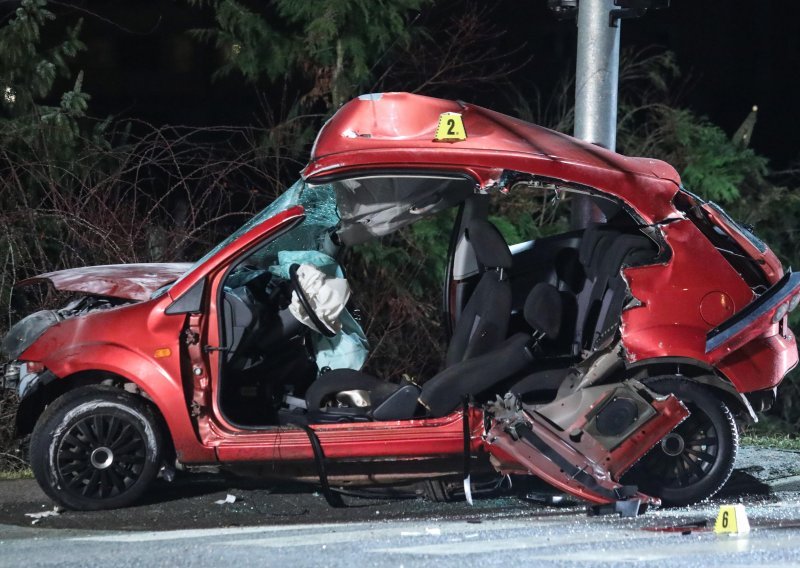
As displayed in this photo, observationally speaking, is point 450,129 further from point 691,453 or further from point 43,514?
point 43,514

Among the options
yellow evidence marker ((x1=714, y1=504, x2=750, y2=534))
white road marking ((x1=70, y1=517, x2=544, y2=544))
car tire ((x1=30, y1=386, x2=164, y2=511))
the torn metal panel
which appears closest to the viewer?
yellow evidence marker ((x1=714, y1=504, x2=750, y2=534))

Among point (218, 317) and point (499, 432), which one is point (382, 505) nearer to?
point (499, 432)

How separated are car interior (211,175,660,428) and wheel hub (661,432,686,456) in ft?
2.04

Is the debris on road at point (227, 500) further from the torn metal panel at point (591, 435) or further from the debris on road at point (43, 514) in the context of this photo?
the torn metal panel at point (591, 435)

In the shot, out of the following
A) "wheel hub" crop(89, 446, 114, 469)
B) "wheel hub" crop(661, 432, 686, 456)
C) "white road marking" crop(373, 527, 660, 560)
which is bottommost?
"white road marking" crop(373, 527, 660, 560)

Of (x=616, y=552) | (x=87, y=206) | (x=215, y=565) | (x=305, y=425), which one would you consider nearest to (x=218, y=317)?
(x=305, y=425)

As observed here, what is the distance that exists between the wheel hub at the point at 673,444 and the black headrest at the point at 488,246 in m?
1.29

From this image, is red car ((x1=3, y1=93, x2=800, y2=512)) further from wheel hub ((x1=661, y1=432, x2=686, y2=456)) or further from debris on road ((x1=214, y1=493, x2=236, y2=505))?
debris on road ((x1=214, y1=493, x2=236, y2=505))

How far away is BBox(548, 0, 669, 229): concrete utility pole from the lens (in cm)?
951

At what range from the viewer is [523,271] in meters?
8.14

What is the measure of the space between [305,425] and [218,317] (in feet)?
2.48

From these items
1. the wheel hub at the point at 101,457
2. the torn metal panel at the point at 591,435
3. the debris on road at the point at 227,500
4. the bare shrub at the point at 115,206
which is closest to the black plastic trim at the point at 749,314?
the torn metal panel at the point at 591,435

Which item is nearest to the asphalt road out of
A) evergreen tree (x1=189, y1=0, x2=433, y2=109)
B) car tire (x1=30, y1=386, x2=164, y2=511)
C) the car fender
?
car tire (x1=30, y1=386, x2=164, y2=511)

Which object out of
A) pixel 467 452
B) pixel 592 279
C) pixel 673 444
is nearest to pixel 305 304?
pixel 467 452
